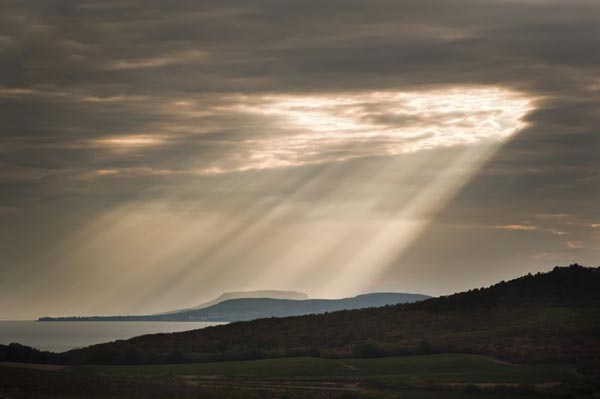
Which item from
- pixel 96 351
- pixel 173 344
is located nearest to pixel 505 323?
pixel 173 344

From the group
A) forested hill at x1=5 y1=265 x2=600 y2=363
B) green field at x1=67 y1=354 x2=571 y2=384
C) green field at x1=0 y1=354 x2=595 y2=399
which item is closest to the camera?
green field at x1=0 y1=354 x2=595 y2=399

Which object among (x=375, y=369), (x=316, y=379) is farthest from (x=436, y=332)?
(x=316, y=379)

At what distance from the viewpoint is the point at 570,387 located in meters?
103

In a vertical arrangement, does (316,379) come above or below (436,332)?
below

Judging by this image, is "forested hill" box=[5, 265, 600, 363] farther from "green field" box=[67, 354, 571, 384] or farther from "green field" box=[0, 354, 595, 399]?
"green field" box=[0, 354, 595, 399]

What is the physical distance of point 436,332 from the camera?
521 feet

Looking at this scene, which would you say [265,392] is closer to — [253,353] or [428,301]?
[253,353]

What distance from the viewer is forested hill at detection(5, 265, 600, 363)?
141 meters

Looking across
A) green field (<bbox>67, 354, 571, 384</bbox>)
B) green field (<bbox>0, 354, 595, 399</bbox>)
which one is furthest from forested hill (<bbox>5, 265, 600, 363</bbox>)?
green field (<bbox>0, 354, 595, 399</bbox>)

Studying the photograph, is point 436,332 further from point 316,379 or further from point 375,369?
point 316,379

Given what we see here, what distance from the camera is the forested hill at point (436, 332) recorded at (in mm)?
140750

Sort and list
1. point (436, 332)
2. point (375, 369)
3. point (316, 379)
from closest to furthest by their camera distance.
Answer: point (316, 379), point (375, 369), point (436, 332)

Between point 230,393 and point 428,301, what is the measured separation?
9201 centimetres

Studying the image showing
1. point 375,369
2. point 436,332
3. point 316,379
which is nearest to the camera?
point 316,379
